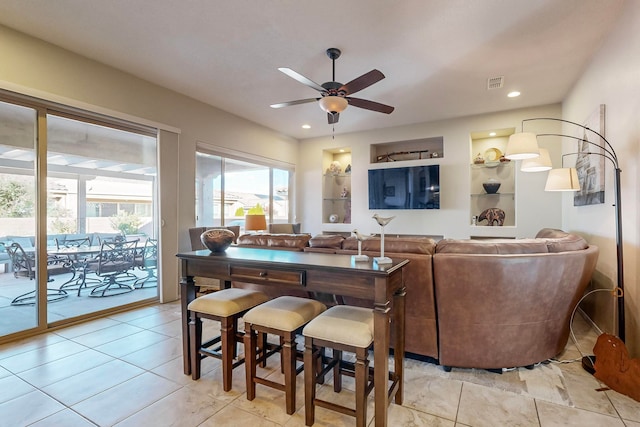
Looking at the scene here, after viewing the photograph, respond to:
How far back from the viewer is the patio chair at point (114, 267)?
378 centimetres

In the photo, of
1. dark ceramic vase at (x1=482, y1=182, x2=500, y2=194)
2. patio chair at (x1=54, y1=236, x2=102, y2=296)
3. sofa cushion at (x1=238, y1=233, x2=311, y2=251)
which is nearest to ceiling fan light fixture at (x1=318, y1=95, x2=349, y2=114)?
sofa cushion at (x1=238, y1=233, x2=311, y2=251)

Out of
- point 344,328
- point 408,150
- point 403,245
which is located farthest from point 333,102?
A: point 408,150

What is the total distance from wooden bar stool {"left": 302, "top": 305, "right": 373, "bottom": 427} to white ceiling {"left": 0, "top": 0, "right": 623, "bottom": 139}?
233 centimetres

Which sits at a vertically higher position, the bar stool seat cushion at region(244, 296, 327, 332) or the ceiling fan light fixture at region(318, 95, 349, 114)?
the ceiling fan light fixture at region(318, 95, 349, 114)

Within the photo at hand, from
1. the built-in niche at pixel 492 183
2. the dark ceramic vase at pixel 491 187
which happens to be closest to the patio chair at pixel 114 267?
the built-in niche at pixel 492 183

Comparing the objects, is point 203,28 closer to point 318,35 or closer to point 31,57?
point 318,35

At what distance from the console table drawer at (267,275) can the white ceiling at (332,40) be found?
2.05 metres

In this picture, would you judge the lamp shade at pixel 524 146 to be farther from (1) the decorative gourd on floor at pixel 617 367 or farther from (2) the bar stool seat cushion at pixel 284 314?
(2) the bar stool seat cushion at pixel 284 314

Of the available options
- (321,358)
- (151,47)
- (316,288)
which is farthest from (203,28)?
(321,358)

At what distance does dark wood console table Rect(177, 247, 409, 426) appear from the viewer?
158 centimetres

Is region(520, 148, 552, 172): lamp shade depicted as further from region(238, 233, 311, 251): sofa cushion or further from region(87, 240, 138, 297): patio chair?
region(87, 240, 138, 297): patio chair

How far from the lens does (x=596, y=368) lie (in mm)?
2172

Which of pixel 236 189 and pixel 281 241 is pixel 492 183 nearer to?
pixel 281 241

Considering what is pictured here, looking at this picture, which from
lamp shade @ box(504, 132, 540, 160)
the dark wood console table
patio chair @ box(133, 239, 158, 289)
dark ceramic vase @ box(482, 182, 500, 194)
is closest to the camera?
the dark wood console table
